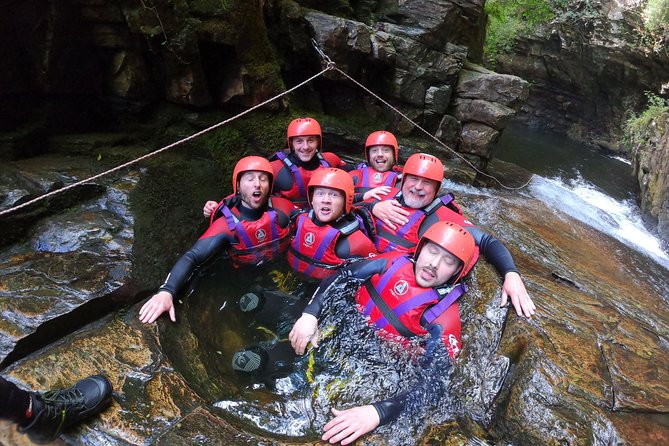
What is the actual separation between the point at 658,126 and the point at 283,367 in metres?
11.9

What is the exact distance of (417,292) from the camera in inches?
143

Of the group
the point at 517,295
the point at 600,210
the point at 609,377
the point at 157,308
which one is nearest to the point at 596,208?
the point at 600,210

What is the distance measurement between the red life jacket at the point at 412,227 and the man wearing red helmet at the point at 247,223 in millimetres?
1287

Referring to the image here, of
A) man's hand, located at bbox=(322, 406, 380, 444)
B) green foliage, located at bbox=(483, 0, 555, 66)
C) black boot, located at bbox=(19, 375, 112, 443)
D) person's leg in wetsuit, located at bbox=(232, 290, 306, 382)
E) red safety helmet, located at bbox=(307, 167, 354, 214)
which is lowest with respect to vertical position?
person's leg in wetsuit, located at bbox=(232, 290, 306, 382)

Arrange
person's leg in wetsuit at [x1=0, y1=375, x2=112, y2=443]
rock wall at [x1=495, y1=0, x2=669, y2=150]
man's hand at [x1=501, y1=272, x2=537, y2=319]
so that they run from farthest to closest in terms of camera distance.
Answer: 1. rock wall at [x1=495, y1=0, x2=669, y2=150]
2. man's hand at [x1=501, y1=272, x2=537, y2=319]
3. person's leg in wetsuit at [x1=0, y1=375, x2=112, y2=443]

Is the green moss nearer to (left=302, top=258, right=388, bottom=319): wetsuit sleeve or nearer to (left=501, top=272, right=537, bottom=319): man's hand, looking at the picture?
(left=302, top=258, right=388, bottom=319): wetsuit sleeve

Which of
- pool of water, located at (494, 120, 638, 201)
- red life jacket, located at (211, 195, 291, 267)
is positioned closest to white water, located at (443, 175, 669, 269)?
pool of water, located at (494, 120, 638, 201)

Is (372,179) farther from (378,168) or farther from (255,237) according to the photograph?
(255,237)

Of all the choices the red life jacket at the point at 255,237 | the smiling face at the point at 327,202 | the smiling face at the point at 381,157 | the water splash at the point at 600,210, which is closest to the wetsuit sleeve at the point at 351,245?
the smiling face at the point at 327,202

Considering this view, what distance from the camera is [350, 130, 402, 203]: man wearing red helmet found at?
19.2 feet

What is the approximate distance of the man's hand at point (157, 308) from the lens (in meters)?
3.55

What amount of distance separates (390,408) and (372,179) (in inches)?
141

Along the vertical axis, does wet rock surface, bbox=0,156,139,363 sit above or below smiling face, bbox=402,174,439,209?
below

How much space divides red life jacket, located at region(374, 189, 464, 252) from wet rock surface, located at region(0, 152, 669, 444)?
78 cm
